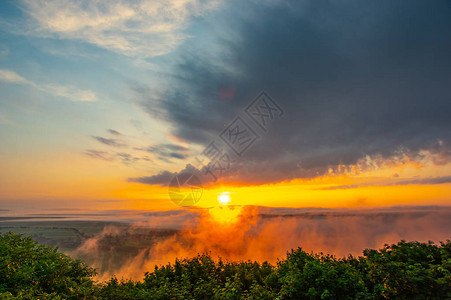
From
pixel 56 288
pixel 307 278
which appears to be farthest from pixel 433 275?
pixel 56 288

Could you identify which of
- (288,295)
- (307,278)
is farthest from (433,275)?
(288,295)

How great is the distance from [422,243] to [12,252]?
4719 centimetres

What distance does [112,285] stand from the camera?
87.1ft

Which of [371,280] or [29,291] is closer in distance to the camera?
[29,291]

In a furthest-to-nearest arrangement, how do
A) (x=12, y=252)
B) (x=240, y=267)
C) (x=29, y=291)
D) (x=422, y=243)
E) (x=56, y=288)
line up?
(x=240, y=267)
(x=422, y=243)
(x=12, y=252)
(x=56, y=288)
(x=29, y=291)

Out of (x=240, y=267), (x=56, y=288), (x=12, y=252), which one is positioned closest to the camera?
(x=56, y=288)

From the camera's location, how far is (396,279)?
17.9 m

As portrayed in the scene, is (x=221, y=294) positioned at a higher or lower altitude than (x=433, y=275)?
lower

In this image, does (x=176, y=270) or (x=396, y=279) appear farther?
(x=176, y=270)

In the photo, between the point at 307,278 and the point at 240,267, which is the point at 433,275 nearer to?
the point at 307,278

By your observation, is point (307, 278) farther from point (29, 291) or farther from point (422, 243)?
point (29, 291)

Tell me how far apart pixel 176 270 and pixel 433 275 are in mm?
26444

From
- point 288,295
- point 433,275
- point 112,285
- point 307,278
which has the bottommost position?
point 112,285

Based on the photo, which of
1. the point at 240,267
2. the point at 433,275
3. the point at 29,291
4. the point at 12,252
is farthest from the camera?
the point at 240,267
